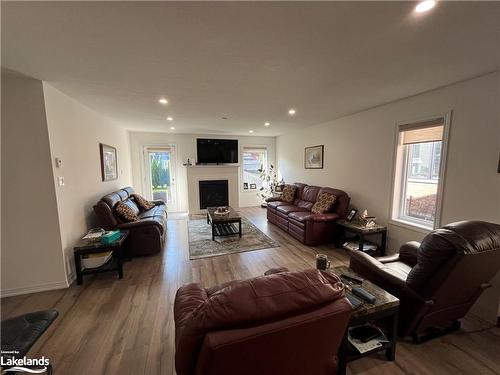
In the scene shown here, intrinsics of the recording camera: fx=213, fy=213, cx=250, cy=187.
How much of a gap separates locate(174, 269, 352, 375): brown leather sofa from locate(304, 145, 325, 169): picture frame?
4.33 meters

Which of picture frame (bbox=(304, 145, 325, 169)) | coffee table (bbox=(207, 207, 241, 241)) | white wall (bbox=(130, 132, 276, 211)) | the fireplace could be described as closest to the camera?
coffee table (bbox=(207, 207, 241, 241))

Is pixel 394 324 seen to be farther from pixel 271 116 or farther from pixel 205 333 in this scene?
pixel 271 116

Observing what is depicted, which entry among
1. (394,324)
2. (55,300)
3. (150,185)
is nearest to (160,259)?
(55,300)

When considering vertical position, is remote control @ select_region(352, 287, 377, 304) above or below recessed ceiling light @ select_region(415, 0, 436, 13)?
below

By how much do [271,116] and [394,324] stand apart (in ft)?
12.0

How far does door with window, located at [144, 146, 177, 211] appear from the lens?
20.6ft

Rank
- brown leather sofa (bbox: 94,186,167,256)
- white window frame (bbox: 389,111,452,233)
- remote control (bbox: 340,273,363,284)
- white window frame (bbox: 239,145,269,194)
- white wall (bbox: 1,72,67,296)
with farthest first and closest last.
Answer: white window frame (bbox: 239,145,269,194) < brown leather sofa (bbox: 94,186,167,256) < white window frame (bbox: 389,111,452,233) < white wall (bbox: 1,72,67,296) < remote control (bbox: 340,273,363,284)

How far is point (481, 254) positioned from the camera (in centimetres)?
137

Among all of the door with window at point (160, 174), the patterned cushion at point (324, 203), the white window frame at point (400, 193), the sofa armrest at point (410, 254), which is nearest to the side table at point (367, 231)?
the white window frame at point (400, 193)

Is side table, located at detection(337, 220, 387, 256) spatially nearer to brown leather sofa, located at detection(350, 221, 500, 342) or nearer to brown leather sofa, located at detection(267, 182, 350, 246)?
brown leather sofa, located at detection(267, 182, 350, 246)

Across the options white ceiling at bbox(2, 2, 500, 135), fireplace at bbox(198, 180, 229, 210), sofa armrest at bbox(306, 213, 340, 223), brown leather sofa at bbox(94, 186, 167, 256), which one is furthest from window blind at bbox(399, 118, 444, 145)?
fireplace at bbox(198, 180, 229, 210)

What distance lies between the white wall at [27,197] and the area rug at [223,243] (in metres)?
1.80

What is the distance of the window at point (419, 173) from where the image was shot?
275cm

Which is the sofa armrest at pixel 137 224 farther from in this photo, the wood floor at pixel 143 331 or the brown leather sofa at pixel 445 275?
the brown leather sofa at pixel 445 275
